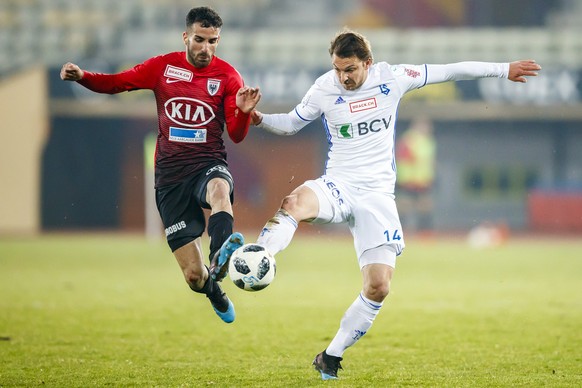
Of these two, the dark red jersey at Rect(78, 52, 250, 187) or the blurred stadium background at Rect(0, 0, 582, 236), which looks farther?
the blurred stadium background at Rect(0, 0, 582, 236)

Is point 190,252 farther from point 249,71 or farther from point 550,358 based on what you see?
point 249,71

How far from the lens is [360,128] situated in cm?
696

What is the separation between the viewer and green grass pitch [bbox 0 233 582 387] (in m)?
6.85

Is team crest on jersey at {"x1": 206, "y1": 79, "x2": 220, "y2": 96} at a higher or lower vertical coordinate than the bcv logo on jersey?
higher

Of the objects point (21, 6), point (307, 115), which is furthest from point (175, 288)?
point (21, 6)

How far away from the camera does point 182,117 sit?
737cm

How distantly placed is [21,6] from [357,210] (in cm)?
2465

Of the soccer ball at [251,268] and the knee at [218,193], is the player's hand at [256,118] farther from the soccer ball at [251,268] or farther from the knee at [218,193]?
the soccer ball at [251,268]

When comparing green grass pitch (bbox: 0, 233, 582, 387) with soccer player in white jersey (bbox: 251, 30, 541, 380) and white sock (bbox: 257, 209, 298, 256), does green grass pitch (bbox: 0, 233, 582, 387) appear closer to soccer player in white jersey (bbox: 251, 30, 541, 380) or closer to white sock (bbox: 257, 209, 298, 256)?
soccer player in white jersey (bbox: 251, 30, 541, 380)

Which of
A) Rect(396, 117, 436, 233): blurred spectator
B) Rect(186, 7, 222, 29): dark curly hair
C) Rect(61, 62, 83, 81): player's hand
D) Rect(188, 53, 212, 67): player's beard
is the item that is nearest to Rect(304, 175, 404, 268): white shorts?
Rect(188, 53, 212, 67): player's beard

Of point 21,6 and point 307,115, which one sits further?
point 21,6

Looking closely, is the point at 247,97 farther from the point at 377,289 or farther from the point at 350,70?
the point at 377,289

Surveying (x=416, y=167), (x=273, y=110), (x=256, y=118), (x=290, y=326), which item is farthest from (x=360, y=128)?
(x=273, y=110)

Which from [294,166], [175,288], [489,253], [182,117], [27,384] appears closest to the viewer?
[27,384]
